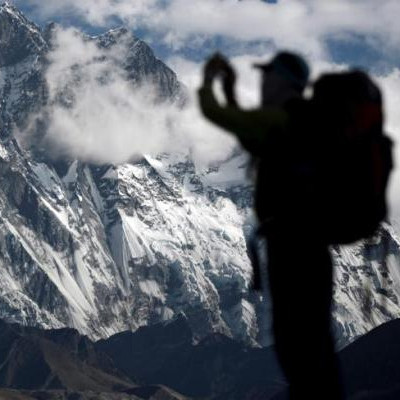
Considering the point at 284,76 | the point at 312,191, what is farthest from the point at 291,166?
the point at 284,76

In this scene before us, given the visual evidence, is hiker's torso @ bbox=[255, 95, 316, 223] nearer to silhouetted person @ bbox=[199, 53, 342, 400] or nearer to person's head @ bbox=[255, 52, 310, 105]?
silhouetted person @ bbox=[199, 53, 342, 400]

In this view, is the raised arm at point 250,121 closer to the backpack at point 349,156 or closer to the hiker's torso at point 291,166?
A: the hiker's torso at point 291,166

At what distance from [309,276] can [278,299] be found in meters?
0.26

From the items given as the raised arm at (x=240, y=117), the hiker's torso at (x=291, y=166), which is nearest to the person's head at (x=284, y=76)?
the hiker's torso at (x=291, y=166)

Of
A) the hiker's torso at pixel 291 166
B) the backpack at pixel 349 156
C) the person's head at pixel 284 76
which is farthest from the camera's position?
the person's head at pixel 284 76

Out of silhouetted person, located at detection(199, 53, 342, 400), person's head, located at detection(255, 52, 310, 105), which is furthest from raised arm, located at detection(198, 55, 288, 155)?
person's head, located at detection(255, 52, 310, 105)

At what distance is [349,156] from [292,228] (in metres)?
0.62

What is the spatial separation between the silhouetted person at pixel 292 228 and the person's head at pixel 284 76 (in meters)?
0.01

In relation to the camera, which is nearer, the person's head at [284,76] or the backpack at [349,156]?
the backpack at [349,156]

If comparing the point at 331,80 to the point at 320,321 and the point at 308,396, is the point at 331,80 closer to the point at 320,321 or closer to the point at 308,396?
the point at 320,321

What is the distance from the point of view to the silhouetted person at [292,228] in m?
7.50

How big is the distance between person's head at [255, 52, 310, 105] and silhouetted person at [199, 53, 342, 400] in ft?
0.04

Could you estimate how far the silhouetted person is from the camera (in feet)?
24.6

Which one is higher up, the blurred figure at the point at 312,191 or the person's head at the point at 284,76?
the person's head at the point at 284,76
